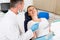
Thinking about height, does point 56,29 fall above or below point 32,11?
below

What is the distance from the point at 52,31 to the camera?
2.71 m

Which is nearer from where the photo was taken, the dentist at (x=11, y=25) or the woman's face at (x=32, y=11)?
the dentist at (x=11, y=25)

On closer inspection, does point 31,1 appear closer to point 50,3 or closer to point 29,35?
point 50,3

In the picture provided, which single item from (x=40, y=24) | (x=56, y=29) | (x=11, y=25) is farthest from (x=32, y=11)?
(x=11, y=25)

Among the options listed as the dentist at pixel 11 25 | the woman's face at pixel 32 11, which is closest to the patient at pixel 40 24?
the woman's face at pixel 32 11

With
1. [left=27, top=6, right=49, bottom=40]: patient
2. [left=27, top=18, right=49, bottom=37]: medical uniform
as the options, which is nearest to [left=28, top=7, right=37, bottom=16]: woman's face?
[left=27, top=6, right=49, bottom=40]: patient

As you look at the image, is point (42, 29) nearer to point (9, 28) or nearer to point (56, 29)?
point (56, 29)

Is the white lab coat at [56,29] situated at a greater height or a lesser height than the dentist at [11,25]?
lesser

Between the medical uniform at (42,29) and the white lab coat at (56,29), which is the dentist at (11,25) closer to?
the medical uniform at (42,29)

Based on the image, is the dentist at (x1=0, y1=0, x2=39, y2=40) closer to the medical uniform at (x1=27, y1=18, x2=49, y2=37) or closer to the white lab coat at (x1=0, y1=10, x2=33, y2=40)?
the white lab coat at (x1=0, y1=10, x2=33, y2=40)

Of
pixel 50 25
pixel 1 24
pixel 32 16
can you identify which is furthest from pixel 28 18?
pixel 1 24

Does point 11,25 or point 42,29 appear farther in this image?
point 42,29

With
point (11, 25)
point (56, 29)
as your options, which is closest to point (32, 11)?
point (56, 29)

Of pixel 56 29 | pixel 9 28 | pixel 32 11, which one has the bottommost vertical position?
pixel 56 29
